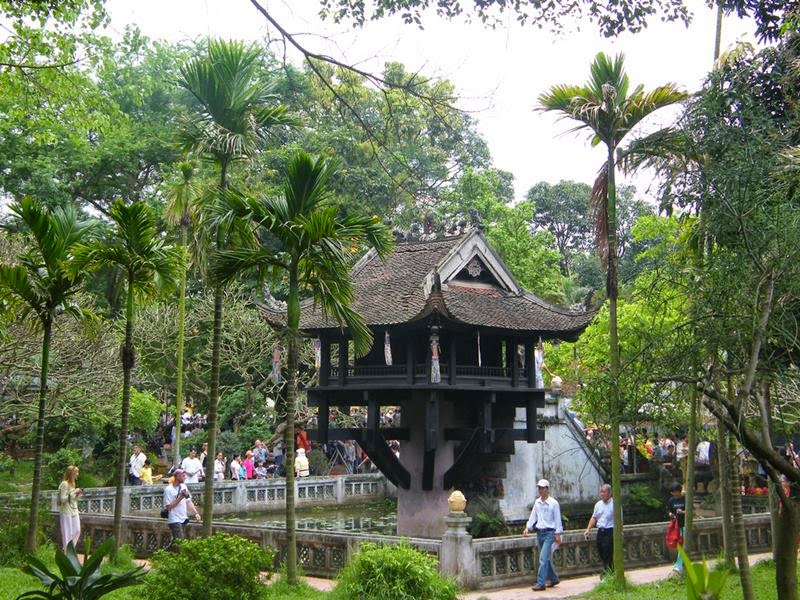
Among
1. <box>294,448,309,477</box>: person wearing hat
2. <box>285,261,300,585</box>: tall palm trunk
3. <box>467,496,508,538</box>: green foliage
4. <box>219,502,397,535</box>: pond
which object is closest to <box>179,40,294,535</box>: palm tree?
<box>285,261,300,585</box>: tall palm trunk

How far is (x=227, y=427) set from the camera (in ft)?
120

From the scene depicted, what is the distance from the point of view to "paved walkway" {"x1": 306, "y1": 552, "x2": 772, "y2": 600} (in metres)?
13.9

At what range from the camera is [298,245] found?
1271 cm

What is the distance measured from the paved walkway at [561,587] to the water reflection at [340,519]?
328 inches

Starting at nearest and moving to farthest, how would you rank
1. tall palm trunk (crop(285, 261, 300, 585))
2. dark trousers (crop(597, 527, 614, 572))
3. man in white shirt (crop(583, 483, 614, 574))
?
1. tall palm trunk (crop(285, 261, 300, 585))
2. man in white shirt (crop(583, 483, 614, 574))
3. dark trousers (crop(597, 527, 614, 572))

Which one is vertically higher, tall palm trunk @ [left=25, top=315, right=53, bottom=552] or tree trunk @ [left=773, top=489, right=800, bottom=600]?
tall palm trunk @ [left=25, top=315, right=53, bottom=552]

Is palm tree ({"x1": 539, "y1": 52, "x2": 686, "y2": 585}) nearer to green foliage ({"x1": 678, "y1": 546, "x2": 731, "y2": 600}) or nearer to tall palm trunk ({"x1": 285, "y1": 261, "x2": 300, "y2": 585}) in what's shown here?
tall palm trunk ({"x1": 285, "y1": 261, "x2": 300, "y2": 585})

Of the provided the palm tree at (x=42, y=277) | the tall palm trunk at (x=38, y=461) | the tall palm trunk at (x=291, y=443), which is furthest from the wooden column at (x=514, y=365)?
the tall palm trunk at (x=38, y=461)

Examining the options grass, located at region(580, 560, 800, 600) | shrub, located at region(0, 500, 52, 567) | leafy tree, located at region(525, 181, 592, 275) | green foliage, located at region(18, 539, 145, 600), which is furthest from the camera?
leafy tree, located at region(525, 181, 592, 275)

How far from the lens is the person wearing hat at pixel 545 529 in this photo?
14.6 metres

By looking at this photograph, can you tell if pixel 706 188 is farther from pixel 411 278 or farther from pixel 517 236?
pixel 517 236

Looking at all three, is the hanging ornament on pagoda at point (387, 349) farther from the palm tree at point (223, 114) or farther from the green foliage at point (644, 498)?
the green foliage at point (644, 498)

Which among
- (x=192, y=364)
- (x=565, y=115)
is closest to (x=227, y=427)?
(x=192, y=364)

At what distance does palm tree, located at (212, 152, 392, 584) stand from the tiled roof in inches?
288
